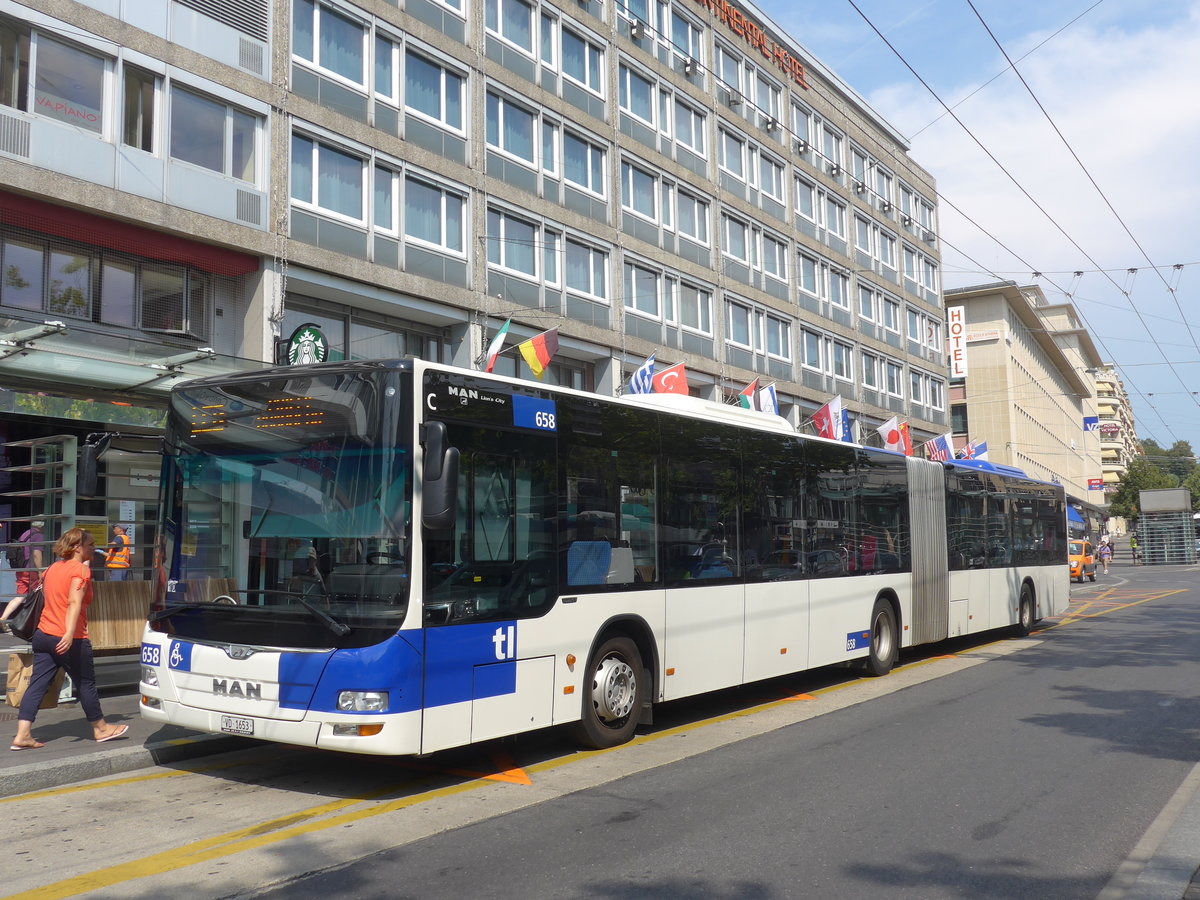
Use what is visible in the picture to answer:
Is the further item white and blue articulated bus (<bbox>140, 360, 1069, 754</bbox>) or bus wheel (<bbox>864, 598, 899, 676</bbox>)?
bus wheel (<bbox>864, 598, 899, 676</bbox>)

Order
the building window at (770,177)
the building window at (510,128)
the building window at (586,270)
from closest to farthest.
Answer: the building window at (510,128), the building window at (586,270), the building window at (770,177)

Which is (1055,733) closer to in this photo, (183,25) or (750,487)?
(750,487)

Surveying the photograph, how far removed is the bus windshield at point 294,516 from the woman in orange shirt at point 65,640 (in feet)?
3.41

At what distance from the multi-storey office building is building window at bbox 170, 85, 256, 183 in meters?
0.05

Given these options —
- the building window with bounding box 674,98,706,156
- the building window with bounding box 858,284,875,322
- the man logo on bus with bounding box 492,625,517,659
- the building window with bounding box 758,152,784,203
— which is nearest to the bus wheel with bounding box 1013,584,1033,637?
the man logo on bus with bounding box 492,625,517,659

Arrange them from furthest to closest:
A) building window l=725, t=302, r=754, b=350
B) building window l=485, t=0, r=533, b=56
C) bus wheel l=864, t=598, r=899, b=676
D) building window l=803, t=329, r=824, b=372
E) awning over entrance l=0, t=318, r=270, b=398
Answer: building window l=803, t=329, r=824, b=372, building window l=725, t=302, r=754, b=350, building window l=485, t=0, r=533, b=56, bus wheel l=864, t=598, r=899, b=676, awning over entrance l=0, t=318, r=270, b=398

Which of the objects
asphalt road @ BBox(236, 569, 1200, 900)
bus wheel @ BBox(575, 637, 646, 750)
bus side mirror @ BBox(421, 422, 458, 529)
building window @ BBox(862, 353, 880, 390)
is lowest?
asphalt road @ BBox(236, 569, 1200, 900)

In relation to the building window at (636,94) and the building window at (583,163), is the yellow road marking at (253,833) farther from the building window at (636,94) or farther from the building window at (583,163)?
the building window at (636,94)

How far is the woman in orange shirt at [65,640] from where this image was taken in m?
8.32

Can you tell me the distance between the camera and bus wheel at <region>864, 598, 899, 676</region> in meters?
13.8

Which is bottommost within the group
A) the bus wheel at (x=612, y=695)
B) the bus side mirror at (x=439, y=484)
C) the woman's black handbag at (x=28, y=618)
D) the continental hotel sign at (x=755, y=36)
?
the bus wheel at (x=612, y=695)

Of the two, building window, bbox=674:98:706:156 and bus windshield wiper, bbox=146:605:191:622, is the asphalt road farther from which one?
building window, bbox=674:98:706:156

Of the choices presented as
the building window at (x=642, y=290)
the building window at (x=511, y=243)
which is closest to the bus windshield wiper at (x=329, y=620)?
the building window at (x=511, y=243)

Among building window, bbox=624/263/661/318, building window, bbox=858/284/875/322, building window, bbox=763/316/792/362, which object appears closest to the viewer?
building window, bbox=624/263/661/318
